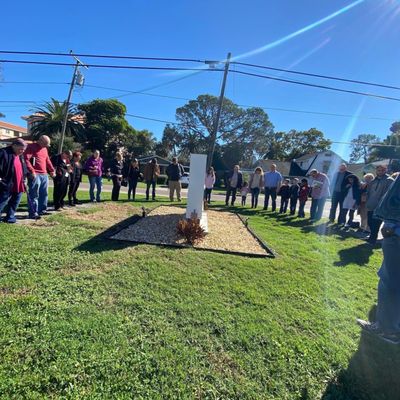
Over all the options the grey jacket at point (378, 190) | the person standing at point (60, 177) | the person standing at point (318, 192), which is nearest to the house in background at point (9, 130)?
the person standing at point (60, 177)

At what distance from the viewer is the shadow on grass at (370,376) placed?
7.25 feet

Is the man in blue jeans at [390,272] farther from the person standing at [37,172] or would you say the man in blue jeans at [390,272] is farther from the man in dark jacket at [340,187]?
the man in dark jacket at [340,187]

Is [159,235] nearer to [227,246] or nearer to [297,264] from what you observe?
[227,246]

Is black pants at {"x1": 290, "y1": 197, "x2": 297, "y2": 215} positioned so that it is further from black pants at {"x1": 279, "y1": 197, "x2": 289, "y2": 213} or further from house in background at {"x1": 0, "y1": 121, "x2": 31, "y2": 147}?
house in background at {"x1": 0, "y1": 121, "x2": 31, "y2": 147}

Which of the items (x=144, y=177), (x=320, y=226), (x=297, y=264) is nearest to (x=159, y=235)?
(x=297, y=264)

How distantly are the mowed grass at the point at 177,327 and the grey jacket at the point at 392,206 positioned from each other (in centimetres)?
131

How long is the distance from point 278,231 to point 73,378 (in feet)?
20.9

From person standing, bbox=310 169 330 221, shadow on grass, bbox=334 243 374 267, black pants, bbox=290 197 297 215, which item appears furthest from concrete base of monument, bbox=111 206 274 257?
black pants, bbox=290 197 297 215

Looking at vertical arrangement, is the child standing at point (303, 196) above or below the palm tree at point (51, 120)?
below

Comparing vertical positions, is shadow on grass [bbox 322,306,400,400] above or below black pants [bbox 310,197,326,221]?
below

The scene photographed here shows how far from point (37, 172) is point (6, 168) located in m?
1.15

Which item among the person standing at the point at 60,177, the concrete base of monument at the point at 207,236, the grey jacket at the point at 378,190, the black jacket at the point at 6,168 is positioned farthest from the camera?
the person standing at the point at 60,177

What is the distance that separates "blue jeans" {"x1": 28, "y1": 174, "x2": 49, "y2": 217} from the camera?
20.2 feet

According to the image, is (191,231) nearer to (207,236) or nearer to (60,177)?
(207,236)
